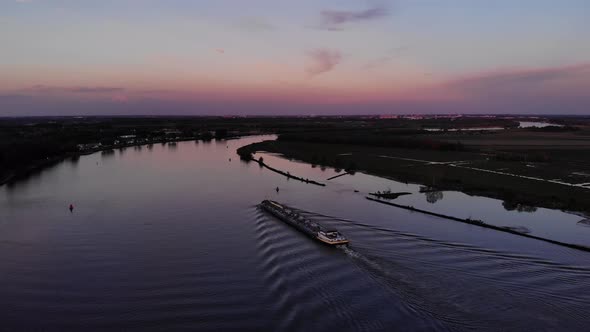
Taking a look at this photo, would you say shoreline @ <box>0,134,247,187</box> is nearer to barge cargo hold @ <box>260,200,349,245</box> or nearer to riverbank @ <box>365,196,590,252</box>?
barge cargo hold @ <box>260,200,349,245</box>

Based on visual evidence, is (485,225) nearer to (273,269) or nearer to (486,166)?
(273,269)

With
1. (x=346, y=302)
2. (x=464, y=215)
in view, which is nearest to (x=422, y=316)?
(x=346, y=302)

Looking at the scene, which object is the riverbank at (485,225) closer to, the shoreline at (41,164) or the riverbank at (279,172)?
the riverbank at (279,172)

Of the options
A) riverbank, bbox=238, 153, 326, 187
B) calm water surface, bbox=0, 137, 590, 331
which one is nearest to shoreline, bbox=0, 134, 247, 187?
calm water surface, bbox=0, 137, 590, 331

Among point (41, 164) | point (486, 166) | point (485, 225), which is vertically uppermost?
point (486, 166)

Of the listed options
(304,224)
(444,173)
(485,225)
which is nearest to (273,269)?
(304,224)

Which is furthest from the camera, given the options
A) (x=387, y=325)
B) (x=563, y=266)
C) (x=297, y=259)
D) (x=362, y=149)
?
(x=362, y=149)

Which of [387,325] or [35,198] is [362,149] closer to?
[35,198]
